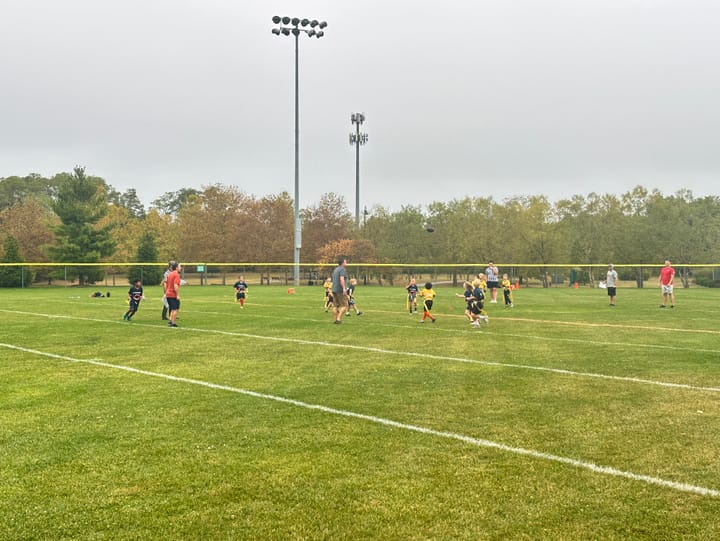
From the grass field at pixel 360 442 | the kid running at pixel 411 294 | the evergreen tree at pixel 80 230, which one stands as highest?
the evergreen tree at pixel 80 230

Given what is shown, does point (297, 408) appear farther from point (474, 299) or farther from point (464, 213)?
point (464, 213)

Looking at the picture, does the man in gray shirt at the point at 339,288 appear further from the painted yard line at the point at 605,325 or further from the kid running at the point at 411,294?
the painted yard line at the point at 605,325

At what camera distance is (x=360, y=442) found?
585cm

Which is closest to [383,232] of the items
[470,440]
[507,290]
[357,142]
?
[357,142]

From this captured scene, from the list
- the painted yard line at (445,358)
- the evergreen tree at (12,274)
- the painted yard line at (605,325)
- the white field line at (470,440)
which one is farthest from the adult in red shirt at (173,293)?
the evergreen tree at (12,274)

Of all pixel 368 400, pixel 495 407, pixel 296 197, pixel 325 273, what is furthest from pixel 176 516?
pixel 325 273

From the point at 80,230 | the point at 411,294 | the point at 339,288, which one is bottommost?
the point at 411,294

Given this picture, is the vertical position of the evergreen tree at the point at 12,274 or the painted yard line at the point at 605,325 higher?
the evergreen tree at the point at 12,274

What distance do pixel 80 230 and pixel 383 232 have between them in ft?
104

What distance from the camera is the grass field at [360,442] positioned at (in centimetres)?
414

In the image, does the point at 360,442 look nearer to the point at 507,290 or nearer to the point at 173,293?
the point at 173,293

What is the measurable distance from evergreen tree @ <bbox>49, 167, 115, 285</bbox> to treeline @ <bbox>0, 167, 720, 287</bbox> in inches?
3.9

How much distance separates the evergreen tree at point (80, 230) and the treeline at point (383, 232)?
0.32ft

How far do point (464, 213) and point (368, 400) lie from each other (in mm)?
61453
